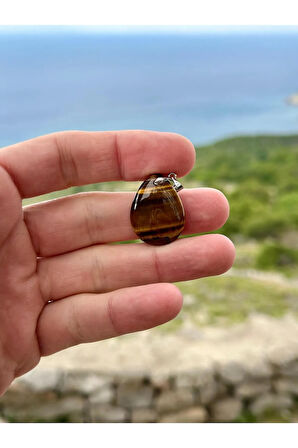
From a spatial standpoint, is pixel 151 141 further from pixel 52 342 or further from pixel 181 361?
pixel 181 361

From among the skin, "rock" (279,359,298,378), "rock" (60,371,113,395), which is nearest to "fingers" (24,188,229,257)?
the skin

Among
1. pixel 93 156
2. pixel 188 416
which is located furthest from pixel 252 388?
pixel 93 156

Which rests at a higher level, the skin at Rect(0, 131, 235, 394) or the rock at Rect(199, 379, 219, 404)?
the skin at Rect(0, 131, 235, 394)

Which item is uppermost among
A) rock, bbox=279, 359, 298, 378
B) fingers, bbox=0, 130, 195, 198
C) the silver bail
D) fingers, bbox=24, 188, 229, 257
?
fingers, bbox=0, 130, 195, 198

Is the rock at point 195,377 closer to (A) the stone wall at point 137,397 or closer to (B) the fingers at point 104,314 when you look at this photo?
(A) the stone wall at point 137,397

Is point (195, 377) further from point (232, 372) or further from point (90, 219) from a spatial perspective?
point (90, 219)

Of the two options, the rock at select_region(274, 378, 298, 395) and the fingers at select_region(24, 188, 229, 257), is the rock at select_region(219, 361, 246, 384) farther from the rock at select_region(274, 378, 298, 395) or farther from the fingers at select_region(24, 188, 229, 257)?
the fingers at select_region(24, 188, 229, 257)
